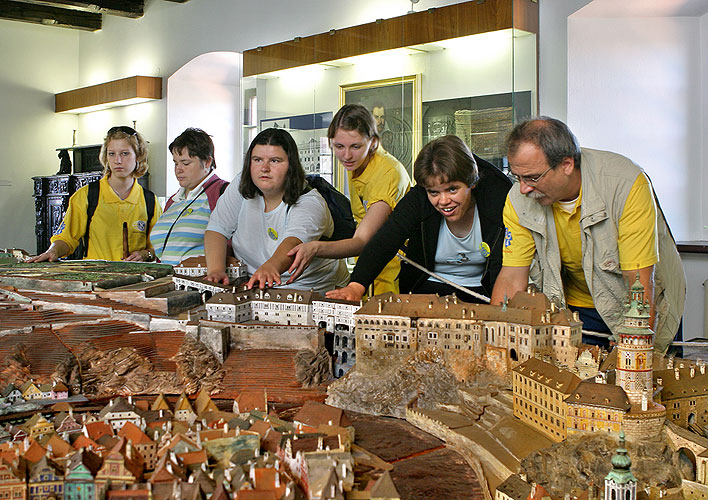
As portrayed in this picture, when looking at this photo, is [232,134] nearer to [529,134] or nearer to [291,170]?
[291,170]

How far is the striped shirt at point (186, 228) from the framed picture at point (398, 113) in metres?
2.72

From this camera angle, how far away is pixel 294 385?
13.0 ft

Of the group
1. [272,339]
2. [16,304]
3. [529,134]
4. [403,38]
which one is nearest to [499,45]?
[403,38]

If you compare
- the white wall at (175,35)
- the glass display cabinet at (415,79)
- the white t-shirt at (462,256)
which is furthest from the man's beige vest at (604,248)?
the white wall at (175,35)

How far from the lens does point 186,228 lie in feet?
20.9

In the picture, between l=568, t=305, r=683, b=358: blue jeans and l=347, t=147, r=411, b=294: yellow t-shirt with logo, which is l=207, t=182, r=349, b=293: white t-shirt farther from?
l=568, t=305, r=683, b=358: blue jeans

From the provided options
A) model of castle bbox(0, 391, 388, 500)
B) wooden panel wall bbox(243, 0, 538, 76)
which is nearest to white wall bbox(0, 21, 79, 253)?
wooden panel wall bbox(243, 0, 538, 76)

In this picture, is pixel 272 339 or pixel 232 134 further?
pixel 232 134

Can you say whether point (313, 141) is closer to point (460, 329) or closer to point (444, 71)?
point (444, 71)

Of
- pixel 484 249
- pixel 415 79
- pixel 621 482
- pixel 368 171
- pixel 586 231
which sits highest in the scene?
pixel 415 79

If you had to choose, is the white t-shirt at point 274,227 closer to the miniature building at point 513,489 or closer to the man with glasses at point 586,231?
the man with glasses at point 586,231

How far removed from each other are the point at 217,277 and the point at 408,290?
1435 mm

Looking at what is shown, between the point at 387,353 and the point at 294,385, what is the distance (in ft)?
1.75

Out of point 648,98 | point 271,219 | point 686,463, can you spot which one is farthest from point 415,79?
point 686,463
